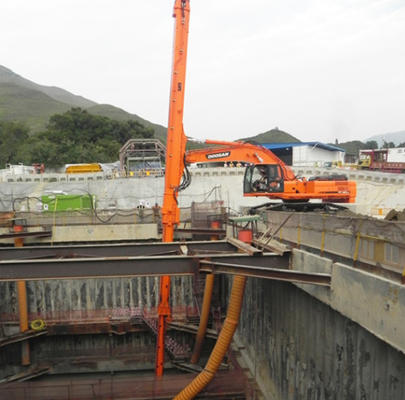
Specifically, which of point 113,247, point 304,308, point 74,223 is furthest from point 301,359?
point 74,223

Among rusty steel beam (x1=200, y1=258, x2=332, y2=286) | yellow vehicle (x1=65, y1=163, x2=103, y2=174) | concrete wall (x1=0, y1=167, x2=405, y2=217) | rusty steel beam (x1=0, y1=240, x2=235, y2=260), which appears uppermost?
yellow vehicle (x1=65, y1=163, x2=103, y2=174)

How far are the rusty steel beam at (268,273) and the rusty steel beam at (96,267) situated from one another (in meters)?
0.14

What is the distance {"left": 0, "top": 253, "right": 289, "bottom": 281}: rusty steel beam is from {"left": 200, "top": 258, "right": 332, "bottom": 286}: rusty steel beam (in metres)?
0.14

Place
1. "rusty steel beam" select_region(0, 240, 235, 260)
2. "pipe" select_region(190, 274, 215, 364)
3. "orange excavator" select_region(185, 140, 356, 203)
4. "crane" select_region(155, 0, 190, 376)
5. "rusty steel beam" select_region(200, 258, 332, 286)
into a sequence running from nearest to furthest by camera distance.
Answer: "rusty steel beam" select_region(200, 258, 332, 286) → "rusty steel beam" select_region(0, 240, 235, 260) → "crane" select_region(155, 0, 190, 376) → "pipe" select_region(190, 274, 215, 364) → "orange excavator" select_region(185, 140, 356, 203)

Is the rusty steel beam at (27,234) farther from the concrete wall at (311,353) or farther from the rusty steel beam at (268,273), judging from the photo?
the concrete wall at (311,353)

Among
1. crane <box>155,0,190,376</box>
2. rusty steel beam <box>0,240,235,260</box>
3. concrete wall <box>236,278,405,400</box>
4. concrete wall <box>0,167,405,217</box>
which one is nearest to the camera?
concrete wall <box>236,278,405,400</box>

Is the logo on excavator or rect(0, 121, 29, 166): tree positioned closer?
the logo on excavator

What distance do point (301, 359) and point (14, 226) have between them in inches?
550

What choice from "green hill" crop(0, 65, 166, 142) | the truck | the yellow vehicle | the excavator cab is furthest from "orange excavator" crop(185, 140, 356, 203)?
"green hill" crop(0, 65, 166, 142)

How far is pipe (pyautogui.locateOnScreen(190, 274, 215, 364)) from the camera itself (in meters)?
9.98

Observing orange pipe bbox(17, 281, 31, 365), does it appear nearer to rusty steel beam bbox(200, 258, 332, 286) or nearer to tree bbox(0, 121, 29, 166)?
rusty steel beam bbox(200, 258, 332, 286)

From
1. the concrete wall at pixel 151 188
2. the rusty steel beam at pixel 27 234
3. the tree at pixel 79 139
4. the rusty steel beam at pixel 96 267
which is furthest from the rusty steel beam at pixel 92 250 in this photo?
the tree at pixel 79 139

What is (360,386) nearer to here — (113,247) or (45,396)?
(113,247)

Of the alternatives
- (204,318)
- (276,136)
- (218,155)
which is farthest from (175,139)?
(276,136)
